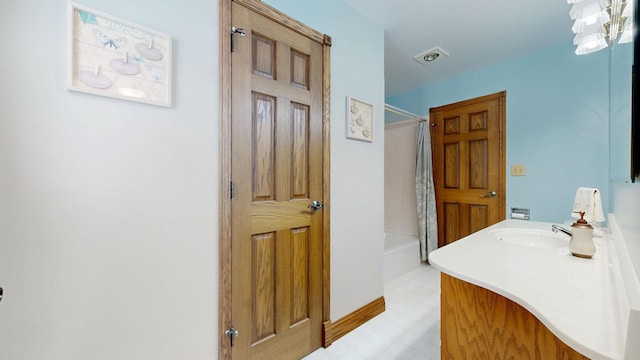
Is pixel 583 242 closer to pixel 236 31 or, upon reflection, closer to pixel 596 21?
pixel 596 21

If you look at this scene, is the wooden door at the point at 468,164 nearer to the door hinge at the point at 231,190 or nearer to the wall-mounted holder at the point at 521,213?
the wall-mounted holder at the point at 521,213

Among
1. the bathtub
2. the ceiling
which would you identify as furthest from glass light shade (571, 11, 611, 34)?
the bathtub

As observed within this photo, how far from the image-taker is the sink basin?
1.29 metres

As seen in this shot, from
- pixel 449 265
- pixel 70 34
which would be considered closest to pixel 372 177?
pixel 449 265

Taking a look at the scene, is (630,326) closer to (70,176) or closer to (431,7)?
(70,176)

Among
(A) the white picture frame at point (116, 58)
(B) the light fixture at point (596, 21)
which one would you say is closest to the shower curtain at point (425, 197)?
(B) the light fixture at point (596, 21)

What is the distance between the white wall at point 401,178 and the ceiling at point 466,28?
957 millimetres

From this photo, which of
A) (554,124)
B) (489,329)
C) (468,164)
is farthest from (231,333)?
(554,124)

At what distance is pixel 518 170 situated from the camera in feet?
8.89

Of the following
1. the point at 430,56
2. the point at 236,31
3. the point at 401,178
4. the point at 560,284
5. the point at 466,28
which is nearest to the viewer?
the point at 560,284

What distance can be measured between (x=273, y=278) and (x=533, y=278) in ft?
3.80

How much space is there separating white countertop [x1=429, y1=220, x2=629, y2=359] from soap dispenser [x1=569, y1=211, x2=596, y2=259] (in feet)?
0.08

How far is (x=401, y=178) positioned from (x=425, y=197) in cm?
50

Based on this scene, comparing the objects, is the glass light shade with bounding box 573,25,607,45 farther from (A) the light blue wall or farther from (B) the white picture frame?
(B) the white picture frame
